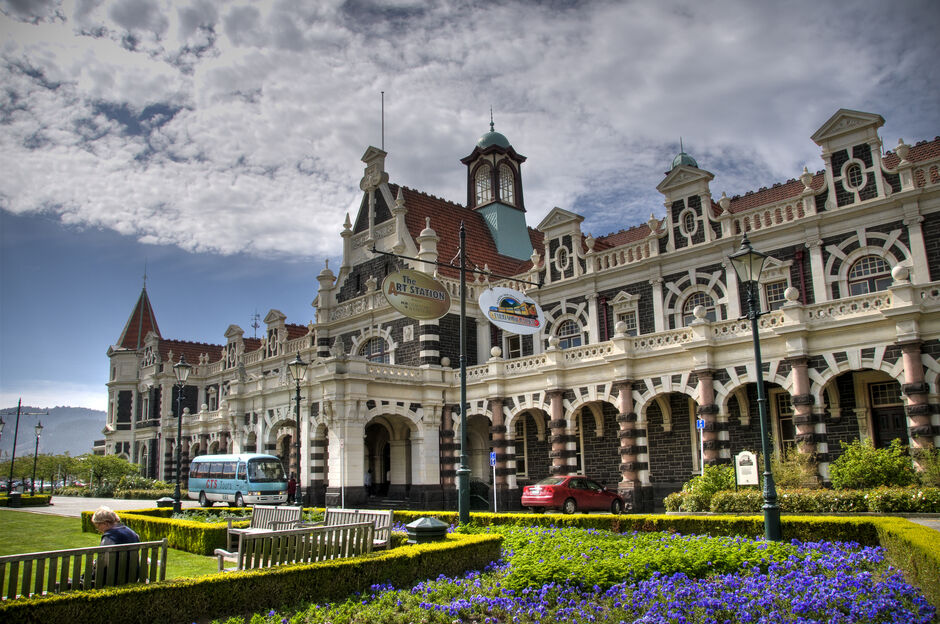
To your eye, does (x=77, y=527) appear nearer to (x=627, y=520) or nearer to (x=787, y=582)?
(x=627, y=520)

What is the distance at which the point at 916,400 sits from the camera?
70.5ft

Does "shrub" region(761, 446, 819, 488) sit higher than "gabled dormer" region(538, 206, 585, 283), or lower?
lower

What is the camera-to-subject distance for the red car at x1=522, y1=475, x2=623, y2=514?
25.7 m

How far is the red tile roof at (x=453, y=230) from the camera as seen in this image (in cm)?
3981

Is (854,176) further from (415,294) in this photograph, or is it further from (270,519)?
(270,519)

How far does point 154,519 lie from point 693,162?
126 ft

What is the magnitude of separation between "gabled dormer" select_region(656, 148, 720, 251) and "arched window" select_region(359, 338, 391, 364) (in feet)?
52.0

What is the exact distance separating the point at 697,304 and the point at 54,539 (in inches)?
988

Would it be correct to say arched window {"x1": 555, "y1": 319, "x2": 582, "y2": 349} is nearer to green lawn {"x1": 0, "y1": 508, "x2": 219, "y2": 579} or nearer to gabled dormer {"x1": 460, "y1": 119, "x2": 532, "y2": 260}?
gabled dormer {"x1": 460, "y1": 119, "x2": 532, "y2": 260}

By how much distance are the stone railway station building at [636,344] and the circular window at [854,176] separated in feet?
0.16

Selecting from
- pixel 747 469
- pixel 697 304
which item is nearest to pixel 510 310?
A: pixel 747 469

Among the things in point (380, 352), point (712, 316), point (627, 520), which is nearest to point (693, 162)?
point (712, 316)

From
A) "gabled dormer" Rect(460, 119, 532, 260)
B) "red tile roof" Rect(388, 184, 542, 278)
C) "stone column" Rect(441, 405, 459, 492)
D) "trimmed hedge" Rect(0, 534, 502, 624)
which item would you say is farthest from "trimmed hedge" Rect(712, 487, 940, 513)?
"gabled dormer" Rect(460, 119, 532, 260)

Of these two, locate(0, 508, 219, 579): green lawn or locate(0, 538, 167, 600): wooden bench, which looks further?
locate(0, 508, 219, 579): green lawn
